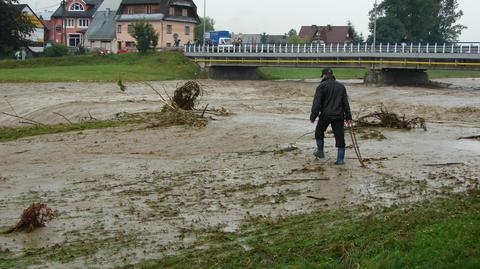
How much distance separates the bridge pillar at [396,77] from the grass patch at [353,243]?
47.3m

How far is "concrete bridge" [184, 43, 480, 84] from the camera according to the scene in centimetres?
5066

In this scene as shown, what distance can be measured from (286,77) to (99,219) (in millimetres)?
59511

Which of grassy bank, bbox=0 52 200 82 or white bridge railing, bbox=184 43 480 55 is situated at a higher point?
white bridge railing, bbox=184 43 480 55

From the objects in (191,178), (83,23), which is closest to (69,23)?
(83,23)

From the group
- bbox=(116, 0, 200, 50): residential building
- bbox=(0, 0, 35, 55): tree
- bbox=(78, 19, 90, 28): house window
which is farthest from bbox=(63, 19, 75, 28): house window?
bbox=(0, 0, 35, 55): tree

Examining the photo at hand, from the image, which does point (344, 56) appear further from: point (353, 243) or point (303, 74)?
point (353, 243)

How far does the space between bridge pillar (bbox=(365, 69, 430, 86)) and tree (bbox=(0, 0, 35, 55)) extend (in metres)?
32.6

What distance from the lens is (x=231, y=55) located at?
6341 cm

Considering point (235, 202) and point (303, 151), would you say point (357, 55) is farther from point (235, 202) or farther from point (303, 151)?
point (235, 202)

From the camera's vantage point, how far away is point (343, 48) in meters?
57.8

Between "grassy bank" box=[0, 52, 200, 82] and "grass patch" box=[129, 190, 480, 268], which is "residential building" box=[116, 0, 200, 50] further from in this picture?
"grass patch" box=[129, 190, 480, 268]

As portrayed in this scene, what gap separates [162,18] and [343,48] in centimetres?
3200

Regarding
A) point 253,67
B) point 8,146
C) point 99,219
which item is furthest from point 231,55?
point 99,219

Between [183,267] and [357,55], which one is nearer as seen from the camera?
[183,267]
